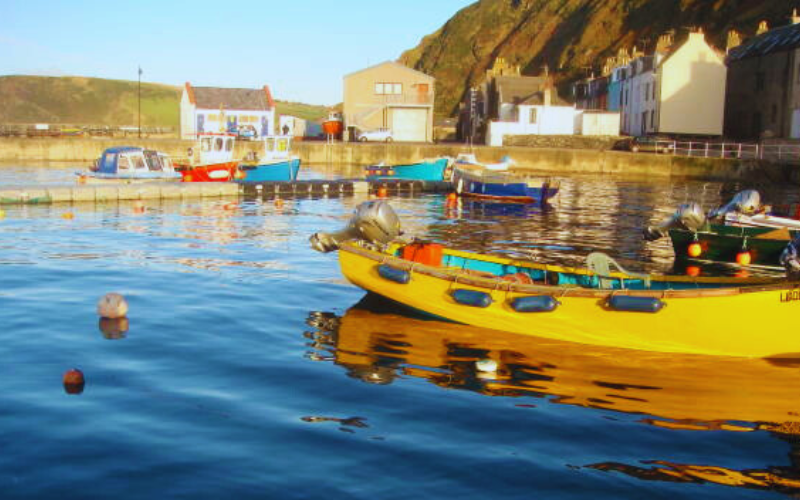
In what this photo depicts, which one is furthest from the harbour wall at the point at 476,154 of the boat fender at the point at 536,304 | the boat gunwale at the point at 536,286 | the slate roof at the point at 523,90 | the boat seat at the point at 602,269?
the boat fender at the point at 536,304

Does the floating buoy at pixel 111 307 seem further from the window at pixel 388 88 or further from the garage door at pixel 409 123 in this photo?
the window at pixel 388 88

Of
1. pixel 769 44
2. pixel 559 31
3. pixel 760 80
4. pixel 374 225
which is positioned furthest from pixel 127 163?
pixel 559 31

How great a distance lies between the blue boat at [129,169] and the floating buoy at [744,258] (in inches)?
1221

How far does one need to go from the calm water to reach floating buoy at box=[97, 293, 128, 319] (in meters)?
0.28

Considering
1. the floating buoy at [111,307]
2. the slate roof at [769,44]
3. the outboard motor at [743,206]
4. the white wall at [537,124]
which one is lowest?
the floating buoy at [111,307]

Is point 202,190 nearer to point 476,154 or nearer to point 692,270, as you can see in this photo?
point 692,270

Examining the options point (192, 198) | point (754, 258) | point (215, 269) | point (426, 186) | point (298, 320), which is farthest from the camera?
point (426, 186)

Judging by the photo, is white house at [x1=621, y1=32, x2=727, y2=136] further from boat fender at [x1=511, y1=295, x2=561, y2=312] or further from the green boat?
boat fender at [x1=511, y1=295, x2=561, y2=312]

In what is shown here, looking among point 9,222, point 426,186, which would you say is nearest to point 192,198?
point 9,222

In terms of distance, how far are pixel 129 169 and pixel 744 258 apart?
33501mm

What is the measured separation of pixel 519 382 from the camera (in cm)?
1126

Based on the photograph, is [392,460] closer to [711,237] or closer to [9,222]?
[711,237]

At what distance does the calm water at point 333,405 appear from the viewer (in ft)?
25.9

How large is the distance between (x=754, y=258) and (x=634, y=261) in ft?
10.5
